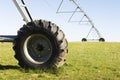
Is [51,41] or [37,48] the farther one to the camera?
[37,48]

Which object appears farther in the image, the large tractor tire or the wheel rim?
the wheel rim

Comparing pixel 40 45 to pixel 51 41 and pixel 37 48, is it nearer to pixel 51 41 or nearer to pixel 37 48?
pixel 37 48

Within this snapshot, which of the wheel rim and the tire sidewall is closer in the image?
the tire sidewall

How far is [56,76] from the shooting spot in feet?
31.4

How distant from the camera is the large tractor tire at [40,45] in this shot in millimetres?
10109

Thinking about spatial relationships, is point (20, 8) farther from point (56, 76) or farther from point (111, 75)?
point (111, 75)

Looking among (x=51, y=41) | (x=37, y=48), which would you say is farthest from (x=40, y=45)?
(x=51, y=41)

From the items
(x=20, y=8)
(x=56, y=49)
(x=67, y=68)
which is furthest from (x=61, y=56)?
(x=20, y=8)

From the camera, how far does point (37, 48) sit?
10.5m

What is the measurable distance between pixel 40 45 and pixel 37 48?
0.13 m

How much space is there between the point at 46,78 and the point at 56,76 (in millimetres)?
431

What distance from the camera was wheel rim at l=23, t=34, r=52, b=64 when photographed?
10.3 metres

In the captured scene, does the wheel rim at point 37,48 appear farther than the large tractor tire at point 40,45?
Yes

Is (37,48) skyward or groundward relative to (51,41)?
groundward
